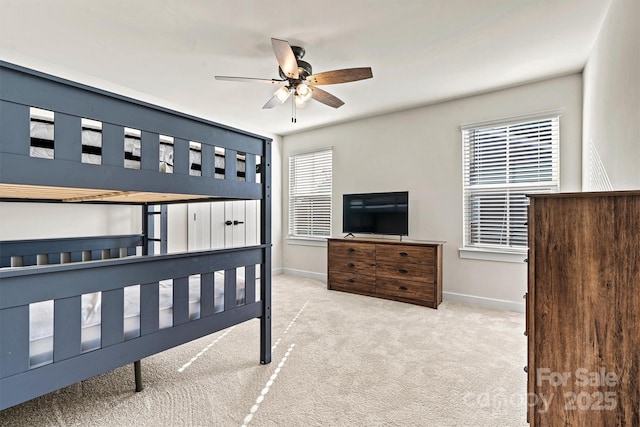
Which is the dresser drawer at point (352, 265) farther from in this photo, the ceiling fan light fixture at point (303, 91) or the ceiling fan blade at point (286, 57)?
the ceiling fan blade at point (286, 57)

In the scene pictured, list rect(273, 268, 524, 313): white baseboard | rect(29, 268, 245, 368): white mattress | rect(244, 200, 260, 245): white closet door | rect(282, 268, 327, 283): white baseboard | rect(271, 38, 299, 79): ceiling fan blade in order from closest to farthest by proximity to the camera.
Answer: rect(29, 268, 245, 368): white mattress < rect(271, 38, 299, 79): ceiling fan blade < rect(273, 268, 524, 313): white baseboard < rect(244, 200, 260, 245): white closet door < rect(282, 268, 327, 283): white baseboard

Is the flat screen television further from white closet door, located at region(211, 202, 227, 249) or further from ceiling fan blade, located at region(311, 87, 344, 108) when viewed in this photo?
white closet door, located at region(211, 202, 227, 249)

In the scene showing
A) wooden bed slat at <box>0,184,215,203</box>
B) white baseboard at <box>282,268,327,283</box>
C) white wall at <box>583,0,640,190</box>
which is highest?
white wall at <box>583,0,640,190</box>

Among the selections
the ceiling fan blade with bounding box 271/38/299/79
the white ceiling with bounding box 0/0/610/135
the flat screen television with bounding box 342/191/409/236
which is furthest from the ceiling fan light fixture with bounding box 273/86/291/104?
the flat screen television with bounding box 342/191/409/236

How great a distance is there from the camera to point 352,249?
13.2ft

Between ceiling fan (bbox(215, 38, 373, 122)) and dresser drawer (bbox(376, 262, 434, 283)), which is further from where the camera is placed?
dresser drawer (bbox(376, 262, 434, 283))

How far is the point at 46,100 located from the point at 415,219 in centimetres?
362

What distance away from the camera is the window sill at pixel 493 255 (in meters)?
3.25

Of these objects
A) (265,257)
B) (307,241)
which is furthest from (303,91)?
(307,241)

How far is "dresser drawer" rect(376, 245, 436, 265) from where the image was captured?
341cm

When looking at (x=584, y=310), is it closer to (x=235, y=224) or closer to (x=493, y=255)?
(x=493, y=255)

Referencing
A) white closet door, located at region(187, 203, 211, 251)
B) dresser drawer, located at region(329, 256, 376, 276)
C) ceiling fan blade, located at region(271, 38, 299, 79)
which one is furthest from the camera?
white closet door, located at region(187, 203, 211, 251)

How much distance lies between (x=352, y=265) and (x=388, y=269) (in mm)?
513

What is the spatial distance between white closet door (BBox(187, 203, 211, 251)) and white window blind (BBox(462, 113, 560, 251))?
330 cm
